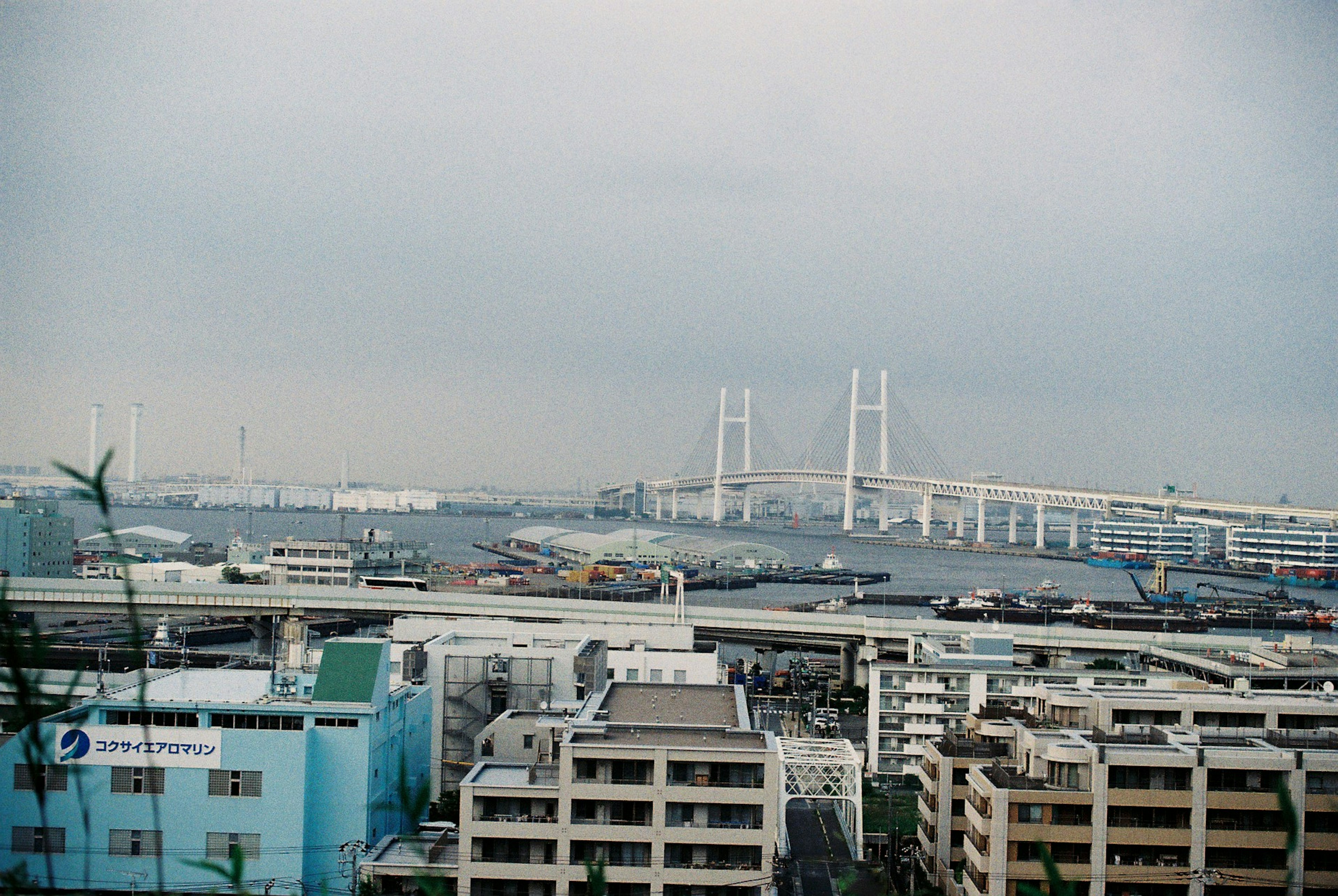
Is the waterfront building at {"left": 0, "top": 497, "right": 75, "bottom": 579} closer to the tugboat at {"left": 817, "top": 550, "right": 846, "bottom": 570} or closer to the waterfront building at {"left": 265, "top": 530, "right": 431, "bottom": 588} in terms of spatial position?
the waterfront building at {"left": 265, "top": 530, "right": 431, "bottom": 588}

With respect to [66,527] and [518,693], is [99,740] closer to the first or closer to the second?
[518,693]

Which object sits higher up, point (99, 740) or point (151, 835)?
point (99, 740)

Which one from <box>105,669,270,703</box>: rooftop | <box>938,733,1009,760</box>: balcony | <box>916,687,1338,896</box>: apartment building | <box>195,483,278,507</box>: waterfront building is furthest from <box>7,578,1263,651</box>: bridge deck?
<box>195,483,278,507</box>: waterfront building

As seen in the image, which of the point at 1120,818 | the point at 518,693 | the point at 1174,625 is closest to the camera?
the point at 1120,818

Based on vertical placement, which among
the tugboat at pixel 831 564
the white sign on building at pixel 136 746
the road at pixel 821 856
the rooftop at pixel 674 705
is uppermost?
the rooftop at pixel 674 705

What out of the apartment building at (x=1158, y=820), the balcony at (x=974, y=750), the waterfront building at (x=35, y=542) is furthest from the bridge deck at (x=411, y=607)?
the apartment building at (x=1158, y=820)

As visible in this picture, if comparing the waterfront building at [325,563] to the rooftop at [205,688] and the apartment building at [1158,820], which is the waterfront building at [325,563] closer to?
the rooftop at [205,688]

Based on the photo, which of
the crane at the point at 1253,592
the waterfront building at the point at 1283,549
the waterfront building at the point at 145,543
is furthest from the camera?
the waterfront building at the point at 1283,549

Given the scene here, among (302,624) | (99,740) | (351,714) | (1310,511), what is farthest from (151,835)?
(1310,511)
